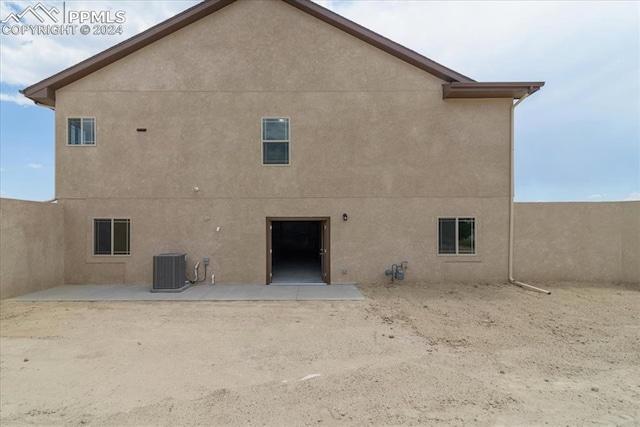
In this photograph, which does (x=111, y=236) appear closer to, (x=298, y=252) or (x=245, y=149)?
(x=245, y=149)

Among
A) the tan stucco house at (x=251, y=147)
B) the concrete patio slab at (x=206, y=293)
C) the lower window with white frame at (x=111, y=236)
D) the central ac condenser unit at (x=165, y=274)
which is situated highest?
the tan stucco house at (x=251, y=147)

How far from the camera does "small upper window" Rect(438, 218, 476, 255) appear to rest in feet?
32.8

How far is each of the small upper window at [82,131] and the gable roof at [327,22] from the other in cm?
104

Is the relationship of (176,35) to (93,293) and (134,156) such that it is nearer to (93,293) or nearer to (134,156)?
(134,156)

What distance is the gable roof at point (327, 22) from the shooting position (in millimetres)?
9508

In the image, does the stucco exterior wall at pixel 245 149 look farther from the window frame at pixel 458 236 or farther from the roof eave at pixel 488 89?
the roof eave at pixel 488 89

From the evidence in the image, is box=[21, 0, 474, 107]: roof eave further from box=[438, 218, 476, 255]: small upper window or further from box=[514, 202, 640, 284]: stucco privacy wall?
box=[514, 202, 640, 284]: stucco privacy wall

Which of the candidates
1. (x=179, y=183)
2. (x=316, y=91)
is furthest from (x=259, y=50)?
(x=179, y=183)

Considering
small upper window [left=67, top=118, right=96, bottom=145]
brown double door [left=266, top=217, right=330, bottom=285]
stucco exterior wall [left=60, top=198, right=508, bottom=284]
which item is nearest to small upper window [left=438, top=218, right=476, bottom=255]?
stucco exterior wall [left=60, top=198, right=508, bottom=284]

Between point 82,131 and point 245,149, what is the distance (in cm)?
521

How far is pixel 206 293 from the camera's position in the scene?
28.4ft

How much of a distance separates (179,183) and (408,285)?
7816 mm

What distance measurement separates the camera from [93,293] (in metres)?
8.70

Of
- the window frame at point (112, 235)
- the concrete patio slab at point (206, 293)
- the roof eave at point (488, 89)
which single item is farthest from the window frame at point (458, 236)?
the window frame at point (112, 235)
